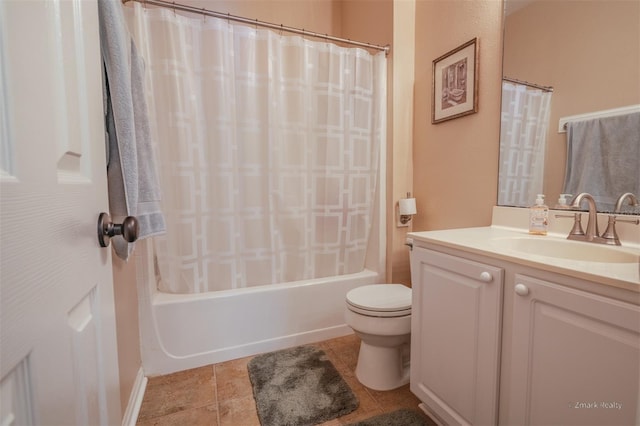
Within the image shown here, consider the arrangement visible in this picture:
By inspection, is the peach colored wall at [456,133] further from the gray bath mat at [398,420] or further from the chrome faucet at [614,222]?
the gray bath mat at [398,420]

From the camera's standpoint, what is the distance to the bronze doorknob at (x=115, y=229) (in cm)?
57

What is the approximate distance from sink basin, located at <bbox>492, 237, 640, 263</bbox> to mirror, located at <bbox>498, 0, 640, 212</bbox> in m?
0.24

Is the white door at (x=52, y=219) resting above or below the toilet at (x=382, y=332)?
above

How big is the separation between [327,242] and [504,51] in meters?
1.42

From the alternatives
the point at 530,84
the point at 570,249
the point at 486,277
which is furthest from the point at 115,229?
the point at 530,84

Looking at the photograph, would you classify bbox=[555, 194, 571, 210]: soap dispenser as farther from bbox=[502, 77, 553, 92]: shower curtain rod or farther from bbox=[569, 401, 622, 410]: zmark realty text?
bbox=[569, 401, 622, 410]: zmark realty text

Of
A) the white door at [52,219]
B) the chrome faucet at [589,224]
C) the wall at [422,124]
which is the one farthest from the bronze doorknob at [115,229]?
the chrome faucet at [589,224]

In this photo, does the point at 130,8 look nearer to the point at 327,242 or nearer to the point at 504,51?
the point at 327,242

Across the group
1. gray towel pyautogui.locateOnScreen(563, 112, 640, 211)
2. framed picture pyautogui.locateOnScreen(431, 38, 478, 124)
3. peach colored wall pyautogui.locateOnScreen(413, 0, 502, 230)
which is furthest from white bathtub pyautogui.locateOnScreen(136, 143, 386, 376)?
gray towel pyautogui.locateOnScreen(563, 112, 640, 211)

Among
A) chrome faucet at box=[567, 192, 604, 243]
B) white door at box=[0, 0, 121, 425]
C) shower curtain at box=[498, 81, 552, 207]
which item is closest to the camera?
white door at box=[0, 0, 121, 425]

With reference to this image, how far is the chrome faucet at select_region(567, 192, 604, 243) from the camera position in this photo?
102cm

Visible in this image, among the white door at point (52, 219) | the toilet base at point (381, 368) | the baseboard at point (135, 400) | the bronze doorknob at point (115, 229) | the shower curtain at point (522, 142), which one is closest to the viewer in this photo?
the white door at point (52, 219)

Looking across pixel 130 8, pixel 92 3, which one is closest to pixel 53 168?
pixel 92 3

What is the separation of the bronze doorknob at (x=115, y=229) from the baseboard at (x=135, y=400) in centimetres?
97
